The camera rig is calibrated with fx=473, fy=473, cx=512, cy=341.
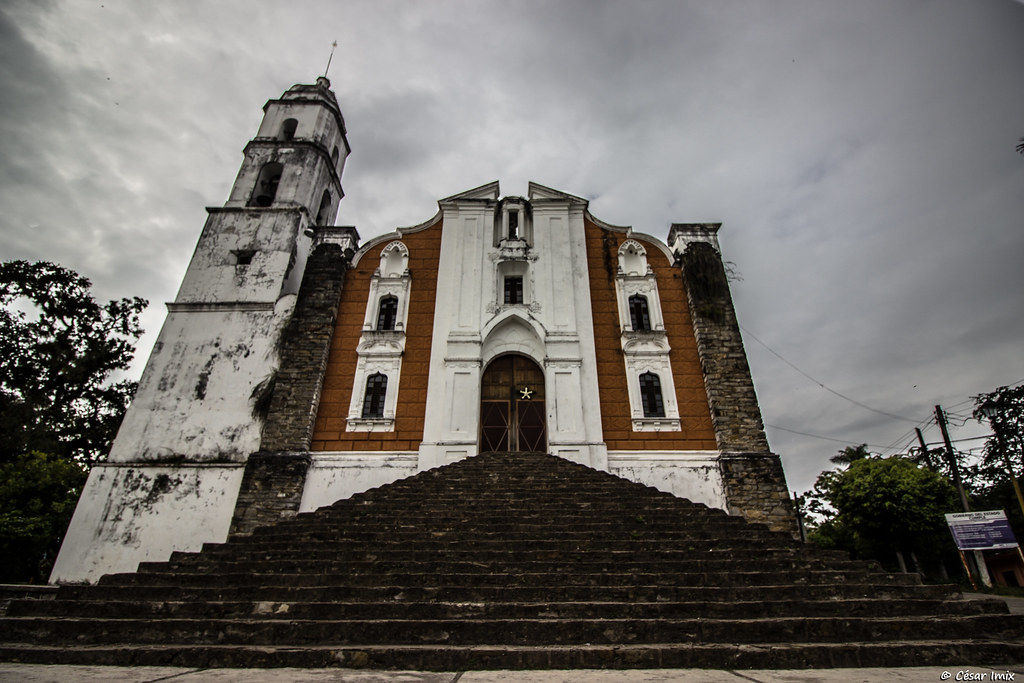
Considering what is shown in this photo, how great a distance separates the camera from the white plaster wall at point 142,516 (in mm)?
11078

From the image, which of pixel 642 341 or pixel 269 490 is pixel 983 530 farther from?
pixel 269 490

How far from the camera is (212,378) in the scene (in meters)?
13.2

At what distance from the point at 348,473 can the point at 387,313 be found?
4814 millimetres

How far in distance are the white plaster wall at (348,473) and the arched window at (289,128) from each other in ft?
45.1

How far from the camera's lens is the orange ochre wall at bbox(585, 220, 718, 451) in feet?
39.3

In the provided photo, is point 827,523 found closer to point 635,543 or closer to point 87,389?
point 635,543

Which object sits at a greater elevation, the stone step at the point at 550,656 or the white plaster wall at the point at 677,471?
the white plaster wall at the point at 677,471

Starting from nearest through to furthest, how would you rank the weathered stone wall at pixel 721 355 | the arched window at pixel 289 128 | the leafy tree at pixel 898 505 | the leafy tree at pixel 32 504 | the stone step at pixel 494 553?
the stone step at pixel 494 553 → the weathered stone wall at pixel 721 355 → the leafy tree at pixel 32 504 → the leafy tree at pixel 898 505 → the arched window at pixel 289 128

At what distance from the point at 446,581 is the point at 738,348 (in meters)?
10.3

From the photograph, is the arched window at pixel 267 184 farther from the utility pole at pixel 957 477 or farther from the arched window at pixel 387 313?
the utility pole at pixel 957 477

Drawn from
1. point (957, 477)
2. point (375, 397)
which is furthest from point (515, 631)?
point (957, 477)

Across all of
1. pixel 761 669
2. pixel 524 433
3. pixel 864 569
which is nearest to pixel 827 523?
pixel 524 433

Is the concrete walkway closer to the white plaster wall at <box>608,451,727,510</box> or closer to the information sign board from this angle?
the white plaster wall at <box>608,451,727,510</box>

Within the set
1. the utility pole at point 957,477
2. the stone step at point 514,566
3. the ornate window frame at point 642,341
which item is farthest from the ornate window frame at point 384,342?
the utility pole at point 957,477
